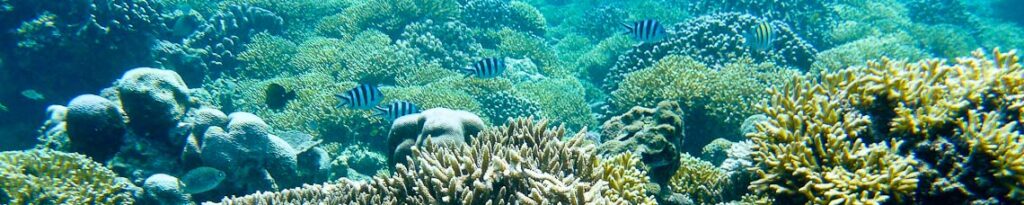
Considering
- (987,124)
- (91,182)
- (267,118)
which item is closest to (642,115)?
(987,124)

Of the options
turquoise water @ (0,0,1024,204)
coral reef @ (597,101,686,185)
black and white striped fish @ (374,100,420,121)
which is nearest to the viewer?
turquoise water @ (0,0,1024,204)

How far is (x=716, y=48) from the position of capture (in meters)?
9.04

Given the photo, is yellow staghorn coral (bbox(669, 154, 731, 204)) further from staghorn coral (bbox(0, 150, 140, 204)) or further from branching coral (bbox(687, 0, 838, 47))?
branching coral (bbox(687, 0, 838, 47))

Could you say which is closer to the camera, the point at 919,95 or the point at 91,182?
the point at 919,95

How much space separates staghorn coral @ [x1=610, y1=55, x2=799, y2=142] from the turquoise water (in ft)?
0.11

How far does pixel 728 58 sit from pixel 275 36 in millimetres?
8805

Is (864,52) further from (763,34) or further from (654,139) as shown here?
(654,139)

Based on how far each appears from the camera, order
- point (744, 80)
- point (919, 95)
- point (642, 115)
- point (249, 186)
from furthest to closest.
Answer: point (744, 80), point (249, 186), point (642, 115), point (919, 95)

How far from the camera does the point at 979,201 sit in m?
2.52

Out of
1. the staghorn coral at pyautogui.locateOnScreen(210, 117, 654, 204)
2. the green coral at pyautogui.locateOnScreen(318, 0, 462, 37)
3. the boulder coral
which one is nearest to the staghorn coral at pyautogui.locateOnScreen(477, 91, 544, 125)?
the green coral at pyautogui.locateOnScreen(318, 0, 462, 37)

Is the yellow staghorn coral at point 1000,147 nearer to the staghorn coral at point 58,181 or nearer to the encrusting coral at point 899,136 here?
the encrusting coral at point 899,136

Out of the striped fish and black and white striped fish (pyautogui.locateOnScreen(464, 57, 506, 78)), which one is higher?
the striped fish

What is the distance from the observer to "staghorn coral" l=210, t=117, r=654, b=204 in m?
2.97

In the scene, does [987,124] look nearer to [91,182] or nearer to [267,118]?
[91,182]
